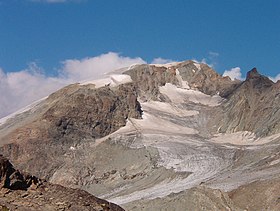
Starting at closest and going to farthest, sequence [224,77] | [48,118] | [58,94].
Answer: [48,118], [58,94], [224,77]

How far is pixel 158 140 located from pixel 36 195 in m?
78.2

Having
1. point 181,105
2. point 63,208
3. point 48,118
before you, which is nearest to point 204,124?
point 181,105

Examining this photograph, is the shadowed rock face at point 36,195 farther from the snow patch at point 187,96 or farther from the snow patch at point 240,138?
the snow patch at point 187,96

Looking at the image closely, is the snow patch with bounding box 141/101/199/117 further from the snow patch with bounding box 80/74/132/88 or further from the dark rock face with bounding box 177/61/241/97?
the dark rock face with bounding box 177/61/241/97

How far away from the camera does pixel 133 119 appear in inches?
3974

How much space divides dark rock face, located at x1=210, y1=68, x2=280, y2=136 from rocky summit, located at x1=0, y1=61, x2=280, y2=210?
0.23 meters

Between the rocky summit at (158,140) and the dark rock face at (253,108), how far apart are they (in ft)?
0.74

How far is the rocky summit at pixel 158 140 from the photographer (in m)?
54.5

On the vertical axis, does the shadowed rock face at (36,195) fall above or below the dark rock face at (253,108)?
below

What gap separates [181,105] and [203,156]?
124 feet

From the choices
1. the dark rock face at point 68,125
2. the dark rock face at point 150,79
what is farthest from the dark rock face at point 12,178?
the dark rock face at point 150,79

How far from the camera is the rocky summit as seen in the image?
2146 inches

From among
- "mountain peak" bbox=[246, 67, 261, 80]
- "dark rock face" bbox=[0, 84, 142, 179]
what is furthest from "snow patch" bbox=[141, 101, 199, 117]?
"mountain peak" bbox=[246, 67, 261, 80]

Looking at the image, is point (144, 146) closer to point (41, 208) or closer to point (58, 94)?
point (58, 94)
